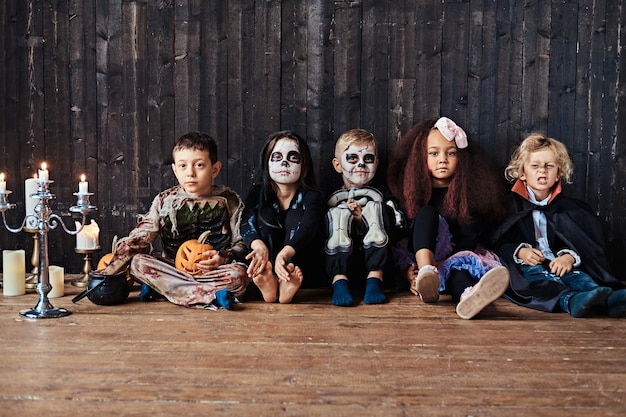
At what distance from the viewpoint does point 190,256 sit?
358 cm

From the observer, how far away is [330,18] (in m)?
4.22

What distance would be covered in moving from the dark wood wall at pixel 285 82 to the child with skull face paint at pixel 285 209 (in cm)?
45

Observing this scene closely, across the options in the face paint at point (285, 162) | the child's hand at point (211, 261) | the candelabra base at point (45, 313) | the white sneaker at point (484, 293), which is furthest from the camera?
the face paint at point (285, 162)

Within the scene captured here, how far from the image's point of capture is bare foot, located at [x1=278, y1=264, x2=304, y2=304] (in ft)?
11.4

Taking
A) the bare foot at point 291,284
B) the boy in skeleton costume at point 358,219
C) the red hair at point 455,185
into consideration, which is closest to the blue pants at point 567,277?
the red hair at point 455,185

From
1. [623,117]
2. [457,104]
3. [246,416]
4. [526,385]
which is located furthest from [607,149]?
[246,416]

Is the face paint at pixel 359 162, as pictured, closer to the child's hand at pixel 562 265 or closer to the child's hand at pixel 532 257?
the child's hand at pixel 532 257

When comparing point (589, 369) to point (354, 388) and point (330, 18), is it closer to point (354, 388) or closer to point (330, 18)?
point (354, 388)

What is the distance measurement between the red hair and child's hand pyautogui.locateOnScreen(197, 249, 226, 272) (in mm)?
1089

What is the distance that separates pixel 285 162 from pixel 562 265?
1.56m

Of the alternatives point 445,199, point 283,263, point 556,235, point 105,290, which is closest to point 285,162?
point 283,263

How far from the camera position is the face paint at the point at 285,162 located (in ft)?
12.4

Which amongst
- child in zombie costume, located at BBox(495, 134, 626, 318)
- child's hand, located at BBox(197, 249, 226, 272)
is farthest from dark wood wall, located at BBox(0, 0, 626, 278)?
child's hand, located at BBox(197, 249, 226, 272)

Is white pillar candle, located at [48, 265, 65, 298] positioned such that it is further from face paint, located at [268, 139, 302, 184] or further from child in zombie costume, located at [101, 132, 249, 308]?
face paint, located at [268, 139, 302, 184]
